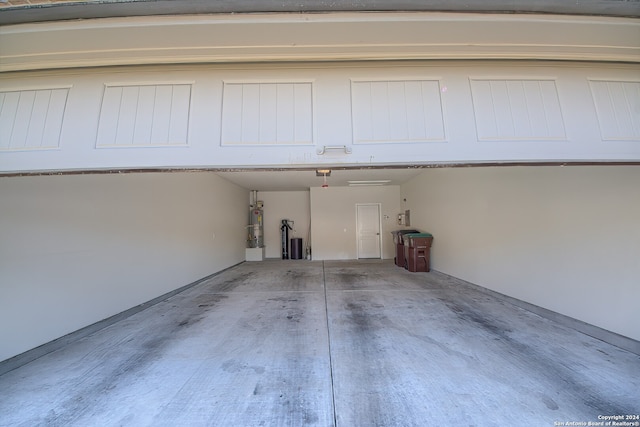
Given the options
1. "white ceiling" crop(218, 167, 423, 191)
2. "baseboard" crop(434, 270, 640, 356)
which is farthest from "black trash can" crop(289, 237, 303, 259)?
"baseboard" crop(434, 270, 640, 356)

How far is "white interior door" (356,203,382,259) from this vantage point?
9.19 metres

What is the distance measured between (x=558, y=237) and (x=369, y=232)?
20.5ft

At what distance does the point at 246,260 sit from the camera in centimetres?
884

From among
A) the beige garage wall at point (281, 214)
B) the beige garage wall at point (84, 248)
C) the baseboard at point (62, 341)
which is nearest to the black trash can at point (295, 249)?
the beige garage wall at point (281, 214)

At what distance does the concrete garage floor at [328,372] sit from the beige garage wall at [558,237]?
41 centimetres

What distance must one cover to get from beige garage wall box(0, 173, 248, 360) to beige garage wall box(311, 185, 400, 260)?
15.8 ft

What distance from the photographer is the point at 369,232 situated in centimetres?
923

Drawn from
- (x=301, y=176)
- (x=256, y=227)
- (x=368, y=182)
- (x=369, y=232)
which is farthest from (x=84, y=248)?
(x=369, y=232)

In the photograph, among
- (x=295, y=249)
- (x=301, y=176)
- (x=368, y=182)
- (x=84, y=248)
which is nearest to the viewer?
(x=84, y=248)

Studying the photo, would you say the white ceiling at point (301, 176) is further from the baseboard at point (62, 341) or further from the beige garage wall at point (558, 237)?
the baseboard at point (62, 341)

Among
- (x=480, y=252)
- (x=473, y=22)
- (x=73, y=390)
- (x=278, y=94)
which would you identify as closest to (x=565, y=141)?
(x=473, y=22)

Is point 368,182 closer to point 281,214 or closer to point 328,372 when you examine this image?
point 281,214

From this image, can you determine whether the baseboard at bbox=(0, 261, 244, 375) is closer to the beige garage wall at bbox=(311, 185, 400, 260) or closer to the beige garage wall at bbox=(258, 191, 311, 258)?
the beige garage wall at bbox=(258, 191, 311, 258)

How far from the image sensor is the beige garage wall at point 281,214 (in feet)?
32.1
